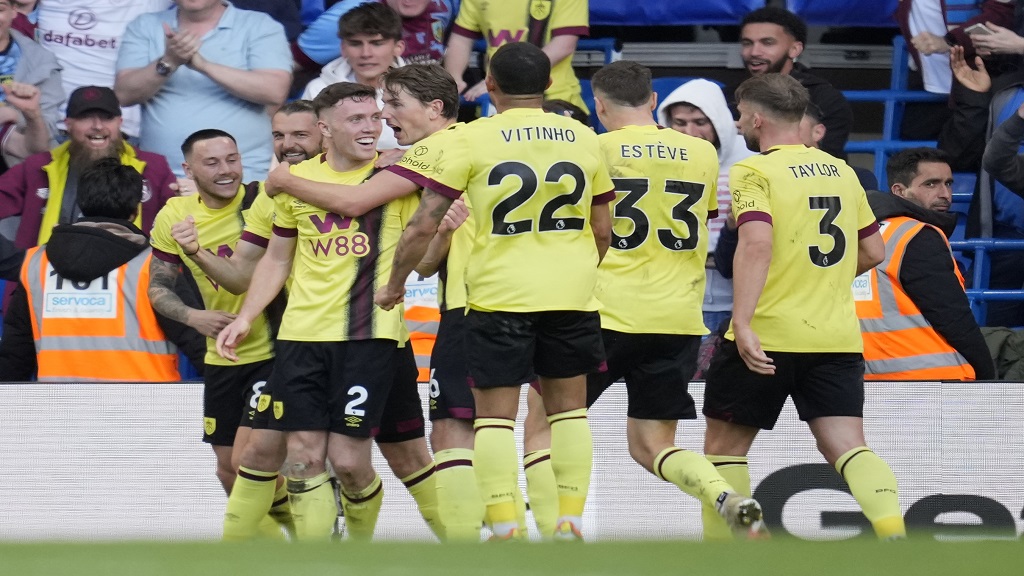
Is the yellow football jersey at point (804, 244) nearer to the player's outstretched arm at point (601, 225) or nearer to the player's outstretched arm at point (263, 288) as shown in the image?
the player's outstretched arm at point (601, 225)

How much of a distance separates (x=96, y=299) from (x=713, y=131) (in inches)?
135

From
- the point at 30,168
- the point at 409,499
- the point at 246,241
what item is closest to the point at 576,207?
the point at 246,241

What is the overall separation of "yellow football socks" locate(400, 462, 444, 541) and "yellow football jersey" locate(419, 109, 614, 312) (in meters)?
1.06

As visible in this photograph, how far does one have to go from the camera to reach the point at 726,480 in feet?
21.2

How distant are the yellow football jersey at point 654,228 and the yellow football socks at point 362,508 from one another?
1190 mm

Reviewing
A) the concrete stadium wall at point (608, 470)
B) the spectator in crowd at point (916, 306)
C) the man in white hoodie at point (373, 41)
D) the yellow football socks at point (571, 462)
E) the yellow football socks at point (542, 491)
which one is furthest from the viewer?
the man in white hoodie at point (373, 41)

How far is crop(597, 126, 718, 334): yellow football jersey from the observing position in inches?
250

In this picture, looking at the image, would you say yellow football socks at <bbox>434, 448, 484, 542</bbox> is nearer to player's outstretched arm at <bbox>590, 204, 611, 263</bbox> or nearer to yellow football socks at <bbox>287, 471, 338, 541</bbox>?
yellow football socks at <bbox>287, 471, 338, 541</bbox>

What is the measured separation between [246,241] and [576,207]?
5.34 ft

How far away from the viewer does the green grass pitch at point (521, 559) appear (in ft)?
11.7

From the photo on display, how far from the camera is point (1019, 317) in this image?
369 inches

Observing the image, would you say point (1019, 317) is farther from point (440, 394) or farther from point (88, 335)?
point (88, 335)

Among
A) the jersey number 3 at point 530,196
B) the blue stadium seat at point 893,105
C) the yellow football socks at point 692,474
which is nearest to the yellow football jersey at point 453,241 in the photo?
the jersey number 3 at point 530,196

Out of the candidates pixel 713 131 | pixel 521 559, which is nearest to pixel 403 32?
pixel 713 131
